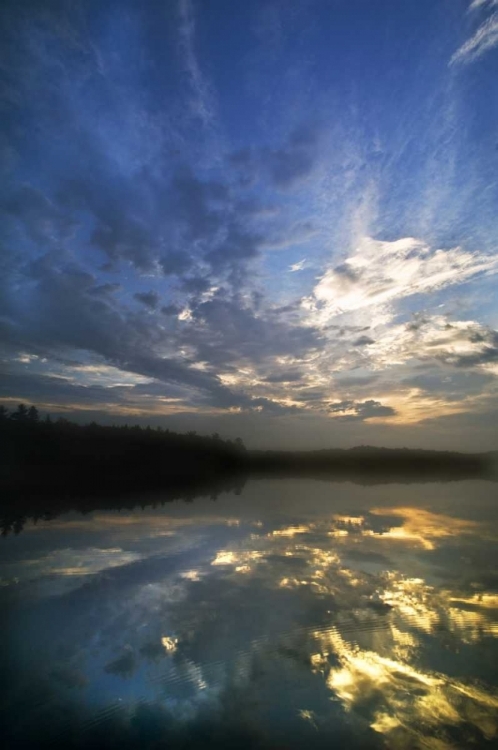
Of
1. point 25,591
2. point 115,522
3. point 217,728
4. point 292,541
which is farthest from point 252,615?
point 115,522

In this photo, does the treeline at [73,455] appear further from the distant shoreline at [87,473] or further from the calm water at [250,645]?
the calm water at [250,645]

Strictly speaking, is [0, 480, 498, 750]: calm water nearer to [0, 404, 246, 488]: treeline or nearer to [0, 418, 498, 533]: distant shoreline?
[0, 418, 498, 533]: distant shoreline

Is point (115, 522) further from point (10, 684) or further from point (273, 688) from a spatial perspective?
point (273, 688)

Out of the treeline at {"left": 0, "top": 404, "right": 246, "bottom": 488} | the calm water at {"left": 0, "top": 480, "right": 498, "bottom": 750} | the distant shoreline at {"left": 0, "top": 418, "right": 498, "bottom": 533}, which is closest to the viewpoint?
the calm water at {"left": 0, "top": 480, "right": 498, "bottom": 750}

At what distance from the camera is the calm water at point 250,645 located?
222 inches

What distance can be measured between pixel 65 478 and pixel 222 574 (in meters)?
52.8

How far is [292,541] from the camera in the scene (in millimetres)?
17797

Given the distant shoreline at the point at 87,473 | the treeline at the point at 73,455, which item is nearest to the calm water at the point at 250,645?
the distant shoreline at the point at 87,473

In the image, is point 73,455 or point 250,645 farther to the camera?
point 73,455

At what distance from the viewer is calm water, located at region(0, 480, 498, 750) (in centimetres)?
564

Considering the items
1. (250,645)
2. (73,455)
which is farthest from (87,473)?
(250,645)

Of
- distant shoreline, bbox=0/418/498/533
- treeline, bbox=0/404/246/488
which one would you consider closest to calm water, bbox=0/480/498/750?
distant shoreline, bbox=0/418/498/533

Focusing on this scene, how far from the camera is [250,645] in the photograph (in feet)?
26.5

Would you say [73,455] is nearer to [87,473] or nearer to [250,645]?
[87,473]
